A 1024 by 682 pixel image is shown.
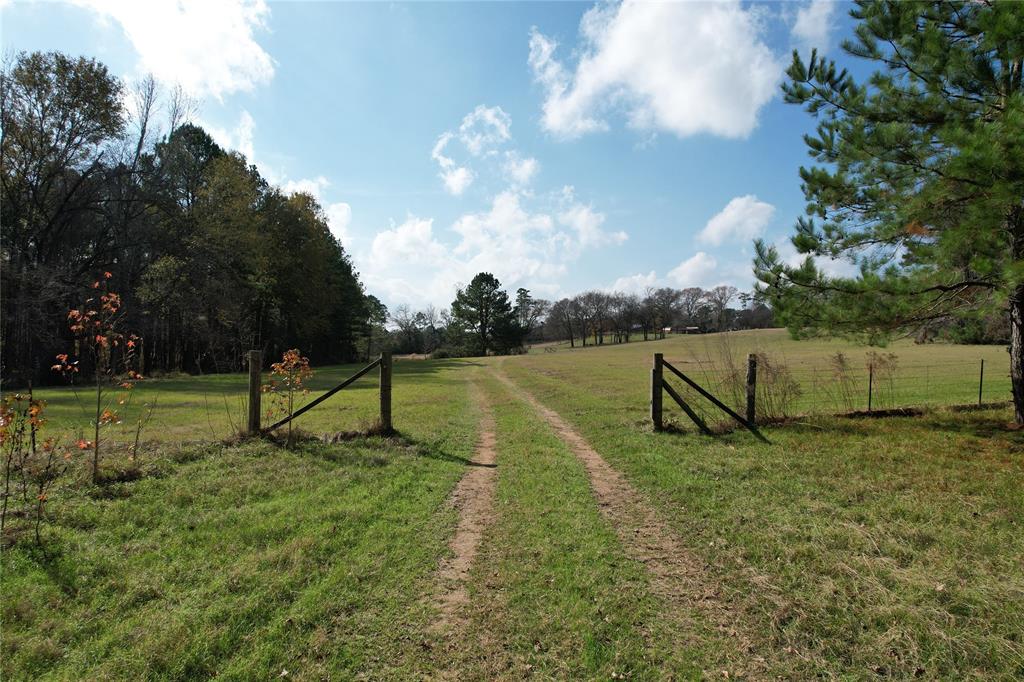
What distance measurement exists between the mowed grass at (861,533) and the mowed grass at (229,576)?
9.16 ft

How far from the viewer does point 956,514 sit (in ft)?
17.3

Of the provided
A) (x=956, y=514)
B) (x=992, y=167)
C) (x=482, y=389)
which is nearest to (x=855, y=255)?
(x=992, y=167)

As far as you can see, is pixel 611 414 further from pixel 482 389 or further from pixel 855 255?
pixel 482 389

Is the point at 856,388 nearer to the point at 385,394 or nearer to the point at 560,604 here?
the point at 385,394

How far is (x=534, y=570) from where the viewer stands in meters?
4.34

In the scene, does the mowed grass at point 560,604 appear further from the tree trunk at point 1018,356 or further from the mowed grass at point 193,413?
the tree trunk at point 1018,356

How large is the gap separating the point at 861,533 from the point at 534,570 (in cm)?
340

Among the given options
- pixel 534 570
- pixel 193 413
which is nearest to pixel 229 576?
pixel 534 570

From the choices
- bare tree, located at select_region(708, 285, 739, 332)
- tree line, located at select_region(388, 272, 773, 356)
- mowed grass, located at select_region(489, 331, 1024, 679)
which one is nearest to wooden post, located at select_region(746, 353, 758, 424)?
mowed grass, located at select_region(489, 331, 1024, 679)

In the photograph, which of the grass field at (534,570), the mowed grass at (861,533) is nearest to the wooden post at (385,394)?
the grass field at (534,570)

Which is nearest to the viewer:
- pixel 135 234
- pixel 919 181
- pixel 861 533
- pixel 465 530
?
pixel 861 533

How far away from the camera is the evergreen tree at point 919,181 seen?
20.6 feet

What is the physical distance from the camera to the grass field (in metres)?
3.17

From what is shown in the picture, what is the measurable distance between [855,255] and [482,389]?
1491 centimetres
